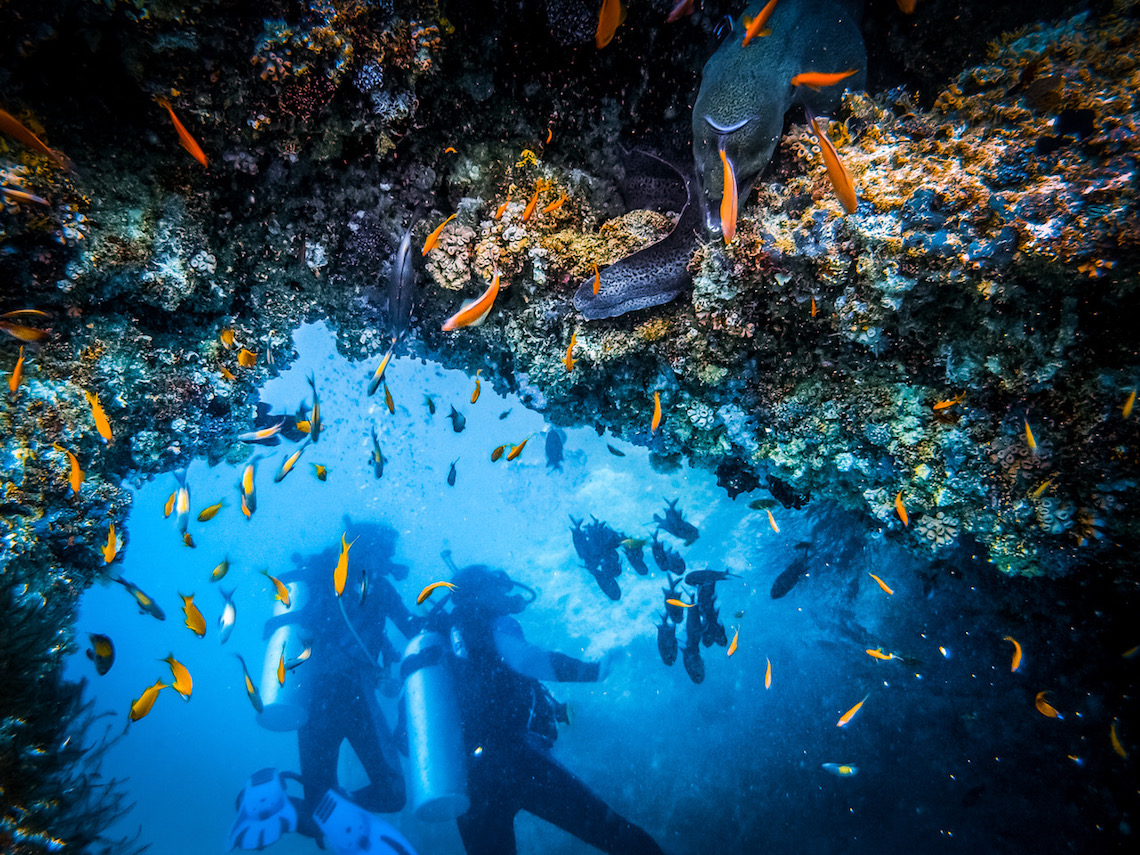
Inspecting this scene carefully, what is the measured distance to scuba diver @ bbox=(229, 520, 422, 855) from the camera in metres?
10.9

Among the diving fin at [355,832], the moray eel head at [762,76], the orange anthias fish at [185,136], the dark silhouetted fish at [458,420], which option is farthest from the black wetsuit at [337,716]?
the moray eel head at [762,76]

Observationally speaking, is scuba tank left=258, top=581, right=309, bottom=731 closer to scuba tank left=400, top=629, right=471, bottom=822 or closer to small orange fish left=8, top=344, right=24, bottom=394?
scuba tank left=400, top=629, right=471, bottom=822

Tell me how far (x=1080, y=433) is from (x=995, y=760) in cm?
895

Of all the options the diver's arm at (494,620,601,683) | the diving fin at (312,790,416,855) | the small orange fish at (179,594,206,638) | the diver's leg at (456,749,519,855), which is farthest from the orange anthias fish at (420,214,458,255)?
the diving fin at (312,790,416,855)

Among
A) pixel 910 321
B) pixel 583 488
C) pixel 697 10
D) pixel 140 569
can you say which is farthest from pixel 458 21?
pixel 140 569

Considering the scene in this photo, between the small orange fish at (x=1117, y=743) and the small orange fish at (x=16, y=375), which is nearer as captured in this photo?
the small orange fish at (x=16, y=375)

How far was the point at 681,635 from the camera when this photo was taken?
20.4m

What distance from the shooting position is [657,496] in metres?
18.1

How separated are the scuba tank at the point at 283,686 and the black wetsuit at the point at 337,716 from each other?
0.61 feet

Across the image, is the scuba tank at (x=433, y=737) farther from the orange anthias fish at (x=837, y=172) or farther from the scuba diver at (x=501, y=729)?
the orange anthias fish at (x=837, y=172)

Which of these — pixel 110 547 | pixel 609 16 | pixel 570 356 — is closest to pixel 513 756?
pixel 110 547

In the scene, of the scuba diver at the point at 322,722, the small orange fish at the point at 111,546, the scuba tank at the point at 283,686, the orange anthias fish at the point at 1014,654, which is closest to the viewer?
the small orange fish at the point at 111,546

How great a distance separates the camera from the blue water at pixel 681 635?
7977mm

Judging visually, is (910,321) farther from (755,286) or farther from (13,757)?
(13,757)
